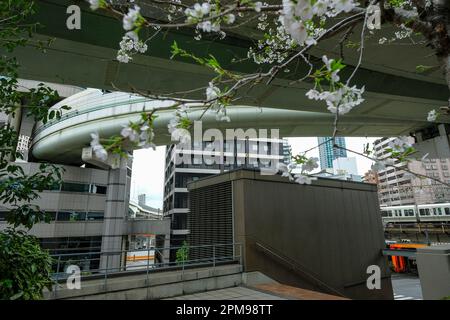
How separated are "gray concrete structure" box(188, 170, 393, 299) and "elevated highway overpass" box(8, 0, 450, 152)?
325cm

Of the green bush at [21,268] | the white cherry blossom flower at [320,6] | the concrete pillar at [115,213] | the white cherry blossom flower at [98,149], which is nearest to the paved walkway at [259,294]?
the green bush at [21,268]

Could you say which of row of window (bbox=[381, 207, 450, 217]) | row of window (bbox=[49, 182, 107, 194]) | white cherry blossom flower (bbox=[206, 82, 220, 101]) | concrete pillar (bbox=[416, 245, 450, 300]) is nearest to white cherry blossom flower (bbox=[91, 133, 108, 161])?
white cherry blossom flower (bbox=[206, 82, 220, 101])

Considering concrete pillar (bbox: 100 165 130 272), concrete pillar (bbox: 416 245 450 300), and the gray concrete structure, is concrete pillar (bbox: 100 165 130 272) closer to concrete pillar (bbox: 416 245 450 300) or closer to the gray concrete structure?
the gray concrete structure

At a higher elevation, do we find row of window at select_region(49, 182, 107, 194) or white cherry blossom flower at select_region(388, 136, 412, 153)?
row of window at select_region(49, 182, 107, 194)

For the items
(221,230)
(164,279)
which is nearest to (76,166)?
(221,230)

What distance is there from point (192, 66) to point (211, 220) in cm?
557

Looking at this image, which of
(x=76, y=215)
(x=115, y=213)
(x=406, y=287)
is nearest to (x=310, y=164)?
(x=115, y=213)

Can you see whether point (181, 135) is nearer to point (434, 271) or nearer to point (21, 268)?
point (21, 268)

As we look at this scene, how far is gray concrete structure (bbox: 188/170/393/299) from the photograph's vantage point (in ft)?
24.8

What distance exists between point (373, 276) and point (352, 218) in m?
2.22

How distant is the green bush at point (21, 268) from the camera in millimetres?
2252
